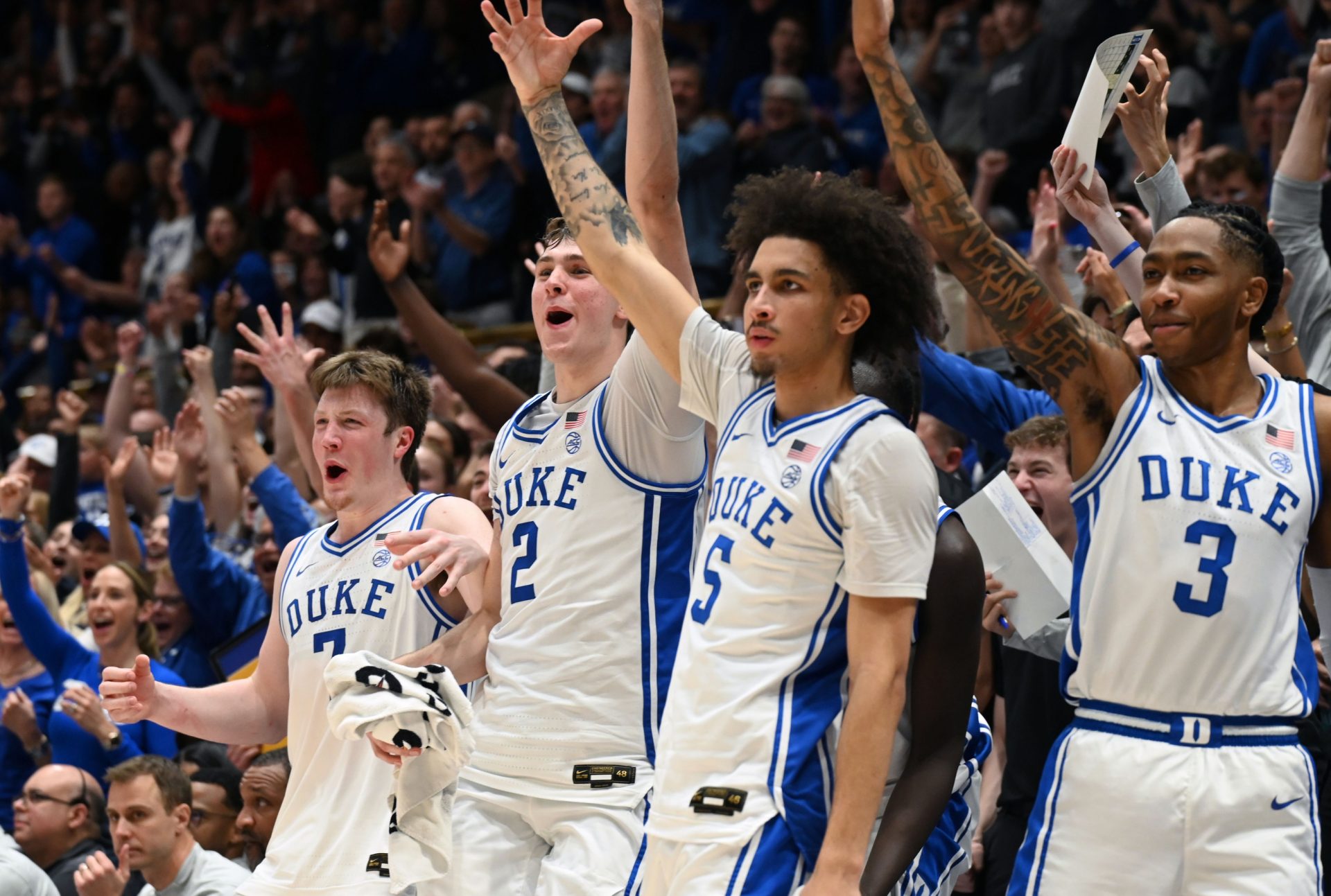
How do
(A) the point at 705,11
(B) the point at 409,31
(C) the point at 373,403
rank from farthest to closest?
(B) the point at 409,31
(A) the point at 705,11
(C) the point at 373,403

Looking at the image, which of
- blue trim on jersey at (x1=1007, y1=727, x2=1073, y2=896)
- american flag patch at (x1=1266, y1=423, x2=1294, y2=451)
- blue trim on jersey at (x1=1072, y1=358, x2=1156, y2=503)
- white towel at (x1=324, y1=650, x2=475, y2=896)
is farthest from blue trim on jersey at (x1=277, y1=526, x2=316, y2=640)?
american flag patch at (x1=1266, y1=423, x2=1294, y2=451)

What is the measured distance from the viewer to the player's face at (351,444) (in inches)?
191

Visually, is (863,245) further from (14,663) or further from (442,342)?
(14,663)

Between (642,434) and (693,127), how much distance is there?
6.56m

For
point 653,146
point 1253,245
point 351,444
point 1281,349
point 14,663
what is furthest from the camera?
point 14,663

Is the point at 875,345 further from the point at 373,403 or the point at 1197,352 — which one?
the point at 373,403

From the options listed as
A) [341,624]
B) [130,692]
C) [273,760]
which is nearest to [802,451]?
[341,624]

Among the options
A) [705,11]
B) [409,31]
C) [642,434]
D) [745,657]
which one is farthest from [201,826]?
[409,31]

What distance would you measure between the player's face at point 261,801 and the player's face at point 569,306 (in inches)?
116

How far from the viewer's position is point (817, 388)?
354cm

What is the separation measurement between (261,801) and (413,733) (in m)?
2.99

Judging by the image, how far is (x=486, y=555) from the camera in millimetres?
4543

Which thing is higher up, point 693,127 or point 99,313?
point 693,127

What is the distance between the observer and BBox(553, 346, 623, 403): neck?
14.8 ft
